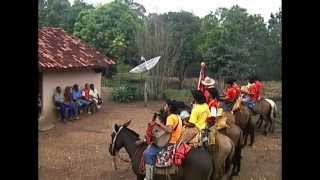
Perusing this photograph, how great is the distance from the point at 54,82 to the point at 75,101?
1.57ft

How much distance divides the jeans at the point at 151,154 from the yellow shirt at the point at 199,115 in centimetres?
43

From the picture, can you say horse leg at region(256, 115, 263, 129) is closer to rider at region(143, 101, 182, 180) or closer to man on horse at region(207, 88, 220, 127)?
man on horse at region(207, 88, 220, 127)

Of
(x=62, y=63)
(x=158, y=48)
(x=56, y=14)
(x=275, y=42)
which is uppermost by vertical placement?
(x=56, y=14)

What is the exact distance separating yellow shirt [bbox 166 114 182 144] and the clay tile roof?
13.3 ft

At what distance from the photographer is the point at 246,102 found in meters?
7.31

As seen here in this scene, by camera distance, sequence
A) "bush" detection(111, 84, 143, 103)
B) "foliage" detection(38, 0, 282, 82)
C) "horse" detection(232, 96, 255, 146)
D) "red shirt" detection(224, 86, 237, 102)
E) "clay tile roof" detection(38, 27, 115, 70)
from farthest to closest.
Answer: "foliage" detection(38, 0, 282, 82) → "bush" detection(111, 84, 143, 103) → "clay tile roof" detection(38, 27, 115, 70) → "red shirt" detection(224, 86, 237, 102) → "horse" detection(232, 96, 255, 146)

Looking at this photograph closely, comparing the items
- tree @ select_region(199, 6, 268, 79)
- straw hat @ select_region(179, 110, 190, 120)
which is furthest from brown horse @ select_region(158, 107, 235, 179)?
tree @ select_region(199, 6, 268, 79)

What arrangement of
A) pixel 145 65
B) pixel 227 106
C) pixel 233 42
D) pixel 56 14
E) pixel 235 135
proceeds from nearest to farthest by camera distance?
pixel 235 135 < pixel 227 106 < pixel 145 65 < pixel 56 14 < pixel 233 42

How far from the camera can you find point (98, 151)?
662 centimetres

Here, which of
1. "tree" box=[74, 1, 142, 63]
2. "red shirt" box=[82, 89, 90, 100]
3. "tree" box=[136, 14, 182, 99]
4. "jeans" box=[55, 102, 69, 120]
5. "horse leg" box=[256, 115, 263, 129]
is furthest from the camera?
"tree" box=[136, 14, 182, 99]

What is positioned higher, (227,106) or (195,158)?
(227,106)

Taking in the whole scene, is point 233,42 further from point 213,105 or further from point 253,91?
point 213,105

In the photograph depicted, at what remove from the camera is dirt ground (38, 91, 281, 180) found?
19.1 feet

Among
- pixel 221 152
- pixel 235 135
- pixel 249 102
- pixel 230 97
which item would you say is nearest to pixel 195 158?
pixel 221 152
